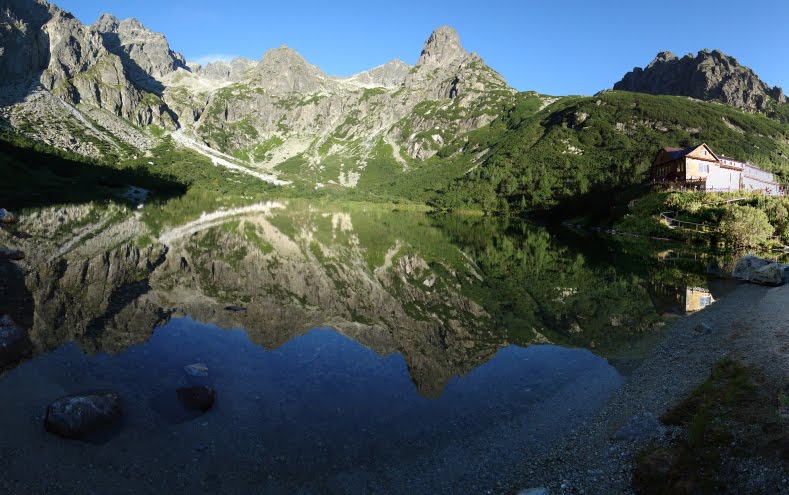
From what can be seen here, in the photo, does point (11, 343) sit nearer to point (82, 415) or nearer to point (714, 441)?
point (82, 415)

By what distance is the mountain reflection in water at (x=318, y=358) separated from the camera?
41.1 feet

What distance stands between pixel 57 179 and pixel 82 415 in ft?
491

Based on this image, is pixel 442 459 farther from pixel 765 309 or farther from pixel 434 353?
pixel 765 309

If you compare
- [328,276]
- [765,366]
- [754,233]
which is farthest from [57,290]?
[754,233]

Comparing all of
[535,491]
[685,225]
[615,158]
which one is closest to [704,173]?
[685,225]

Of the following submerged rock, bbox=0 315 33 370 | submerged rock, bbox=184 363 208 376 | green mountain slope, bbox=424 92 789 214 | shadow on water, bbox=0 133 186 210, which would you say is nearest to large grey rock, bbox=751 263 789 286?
submerged rock, bbox=184 363 208 376

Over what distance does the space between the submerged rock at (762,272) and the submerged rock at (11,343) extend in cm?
5241

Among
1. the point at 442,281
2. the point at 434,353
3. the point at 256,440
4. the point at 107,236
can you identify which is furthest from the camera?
the point at 107,236

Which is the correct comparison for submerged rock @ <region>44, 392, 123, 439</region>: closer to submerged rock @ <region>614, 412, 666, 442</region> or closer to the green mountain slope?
submerged rock @ <region>614, 412, 666, 442</region>

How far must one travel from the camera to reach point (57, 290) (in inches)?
1063

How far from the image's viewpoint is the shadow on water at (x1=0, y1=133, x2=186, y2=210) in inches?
3760

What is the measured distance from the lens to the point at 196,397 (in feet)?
51.5

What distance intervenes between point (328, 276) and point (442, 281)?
11084 millimetres

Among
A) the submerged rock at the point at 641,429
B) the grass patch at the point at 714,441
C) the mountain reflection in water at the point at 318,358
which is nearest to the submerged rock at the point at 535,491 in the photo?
the mountain reflection in water at the point at 318,358
